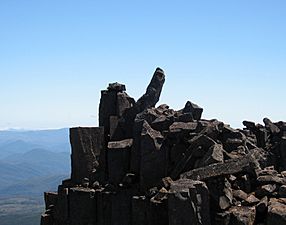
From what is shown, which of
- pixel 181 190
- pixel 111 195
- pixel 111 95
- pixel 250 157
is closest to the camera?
pixel 181 190

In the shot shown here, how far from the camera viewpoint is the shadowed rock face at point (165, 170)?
19844 millimetres

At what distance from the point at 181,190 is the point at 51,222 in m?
13.9

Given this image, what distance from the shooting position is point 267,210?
19453 millimetres

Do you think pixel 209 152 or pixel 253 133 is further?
pixel 253 133

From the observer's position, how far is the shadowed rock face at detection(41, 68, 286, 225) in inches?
781

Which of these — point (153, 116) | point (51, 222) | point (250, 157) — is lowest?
point (51, 222)

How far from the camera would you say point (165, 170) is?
86.1 feet

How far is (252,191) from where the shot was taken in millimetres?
22500

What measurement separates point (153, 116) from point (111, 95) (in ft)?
16.1

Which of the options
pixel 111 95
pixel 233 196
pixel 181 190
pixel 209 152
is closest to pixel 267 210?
pixel 233 196

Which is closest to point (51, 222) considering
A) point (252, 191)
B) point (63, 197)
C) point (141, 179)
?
point (63, 197)

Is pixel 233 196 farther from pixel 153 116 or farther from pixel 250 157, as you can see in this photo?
pixel 153 116

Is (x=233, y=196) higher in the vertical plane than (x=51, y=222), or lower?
higher

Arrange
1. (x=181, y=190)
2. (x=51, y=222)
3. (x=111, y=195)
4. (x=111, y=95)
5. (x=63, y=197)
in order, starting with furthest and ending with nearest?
(x=111, y=95)
(x=51, y=222)
(x=63, y=197)
(x=111, y=195)
(x=181, y=190)
